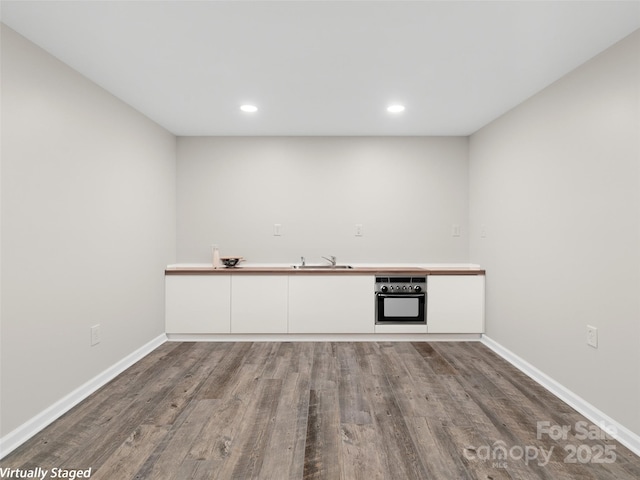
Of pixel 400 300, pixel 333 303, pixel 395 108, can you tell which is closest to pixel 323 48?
pixel 395 108

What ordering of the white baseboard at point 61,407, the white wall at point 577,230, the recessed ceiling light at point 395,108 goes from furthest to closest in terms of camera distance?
the recessed ceiling light at point 395,108 < the white wall at point 577,230 < the white baseboard at point 61,407

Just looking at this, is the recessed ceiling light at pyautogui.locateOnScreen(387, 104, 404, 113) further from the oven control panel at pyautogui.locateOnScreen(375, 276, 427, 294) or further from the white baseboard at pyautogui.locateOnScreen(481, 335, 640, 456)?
the white baseboard at pyautogui.locateOnScreen(481, 335, 640, 456)

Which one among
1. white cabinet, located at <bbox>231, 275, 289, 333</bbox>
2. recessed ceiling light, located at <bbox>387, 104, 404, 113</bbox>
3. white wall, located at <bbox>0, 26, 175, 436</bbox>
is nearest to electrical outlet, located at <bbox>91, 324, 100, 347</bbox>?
white wall, located at <bbox>0, 26, 175, 436</bbox>

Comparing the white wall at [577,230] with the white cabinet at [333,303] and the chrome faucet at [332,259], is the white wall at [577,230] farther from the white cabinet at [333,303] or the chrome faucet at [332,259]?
the chrome faucet at [332,259]

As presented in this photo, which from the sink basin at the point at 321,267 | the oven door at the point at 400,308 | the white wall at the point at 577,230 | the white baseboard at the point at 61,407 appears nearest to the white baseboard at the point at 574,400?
the white wall at the point at 577,230

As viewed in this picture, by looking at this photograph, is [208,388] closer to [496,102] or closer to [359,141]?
[359,141]

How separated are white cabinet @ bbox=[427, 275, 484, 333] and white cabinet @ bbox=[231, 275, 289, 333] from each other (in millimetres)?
1644

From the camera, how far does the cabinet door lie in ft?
12.1

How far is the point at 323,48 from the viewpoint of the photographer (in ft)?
6.89

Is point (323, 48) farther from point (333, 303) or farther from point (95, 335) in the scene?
point (95, 335)

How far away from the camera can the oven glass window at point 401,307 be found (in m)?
3.70

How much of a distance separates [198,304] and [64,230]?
65.6 inches

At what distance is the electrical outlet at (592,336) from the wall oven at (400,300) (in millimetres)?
1607

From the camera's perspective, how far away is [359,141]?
13.5ft
